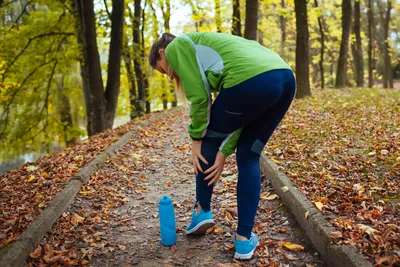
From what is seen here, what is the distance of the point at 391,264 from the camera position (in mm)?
2182

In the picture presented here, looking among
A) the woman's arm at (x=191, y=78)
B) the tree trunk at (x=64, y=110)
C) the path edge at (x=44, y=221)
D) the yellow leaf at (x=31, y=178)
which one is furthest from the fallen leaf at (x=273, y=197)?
the tree trunk at (x=64, y=110)

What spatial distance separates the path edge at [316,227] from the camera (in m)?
2.35

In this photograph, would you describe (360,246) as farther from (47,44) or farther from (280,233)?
(47,44)

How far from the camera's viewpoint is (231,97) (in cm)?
243

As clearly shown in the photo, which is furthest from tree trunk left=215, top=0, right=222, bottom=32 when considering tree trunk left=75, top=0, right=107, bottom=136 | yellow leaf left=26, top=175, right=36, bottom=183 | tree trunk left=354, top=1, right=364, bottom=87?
yellow leaf left=26, top=175, right=36, bottom=183

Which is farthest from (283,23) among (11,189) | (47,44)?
(11,189)

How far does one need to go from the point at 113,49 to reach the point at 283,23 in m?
17.5

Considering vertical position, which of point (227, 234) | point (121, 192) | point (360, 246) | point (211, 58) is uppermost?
point (211, 58)

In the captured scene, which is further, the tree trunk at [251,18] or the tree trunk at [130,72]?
the tree trunk at [130,72]

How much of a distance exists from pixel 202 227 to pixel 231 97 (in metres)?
1.25

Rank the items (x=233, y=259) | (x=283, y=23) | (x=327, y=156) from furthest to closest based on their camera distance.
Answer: (x=283, y=23)
(x=327, y=156)
(x=233, y=259)

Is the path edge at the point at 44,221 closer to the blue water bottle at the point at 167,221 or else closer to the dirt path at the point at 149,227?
the dirt path at the point at 149,227

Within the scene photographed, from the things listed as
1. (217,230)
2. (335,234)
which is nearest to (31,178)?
(217,230)

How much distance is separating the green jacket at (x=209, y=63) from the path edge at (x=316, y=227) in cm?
119
